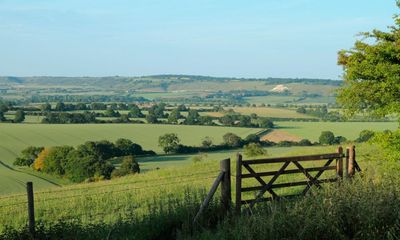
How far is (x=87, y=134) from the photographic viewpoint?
79.3 m

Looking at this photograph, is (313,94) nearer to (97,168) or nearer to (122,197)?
(97,168)

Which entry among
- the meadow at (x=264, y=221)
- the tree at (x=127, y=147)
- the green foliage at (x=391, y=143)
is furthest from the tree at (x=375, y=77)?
the tree at (x=127, y=147)

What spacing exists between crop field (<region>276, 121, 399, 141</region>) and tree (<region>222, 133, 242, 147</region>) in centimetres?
1218

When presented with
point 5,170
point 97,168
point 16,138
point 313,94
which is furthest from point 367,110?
point 313,94

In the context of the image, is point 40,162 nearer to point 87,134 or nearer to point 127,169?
point 127,169

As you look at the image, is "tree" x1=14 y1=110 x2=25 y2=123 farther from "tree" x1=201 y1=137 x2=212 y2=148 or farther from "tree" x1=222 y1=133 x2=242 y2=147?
"tree" x1=222 y1=133 x2=242 y2=147

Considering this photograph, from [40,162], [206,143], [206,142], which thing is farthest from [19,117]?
[206,143]

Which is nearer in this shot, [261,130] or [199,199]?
[199,199]

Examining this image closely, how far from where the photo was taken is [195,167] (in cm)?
2877

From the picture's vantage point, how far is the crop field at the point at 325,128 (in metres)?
78.6

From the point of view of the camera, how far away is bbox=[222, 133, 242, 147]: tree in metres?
72.0

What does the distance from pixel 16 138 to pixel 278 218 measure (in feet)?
233

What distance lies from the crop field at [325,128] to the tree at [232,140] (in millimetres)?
12182

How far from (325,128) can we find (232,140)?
25042mm
